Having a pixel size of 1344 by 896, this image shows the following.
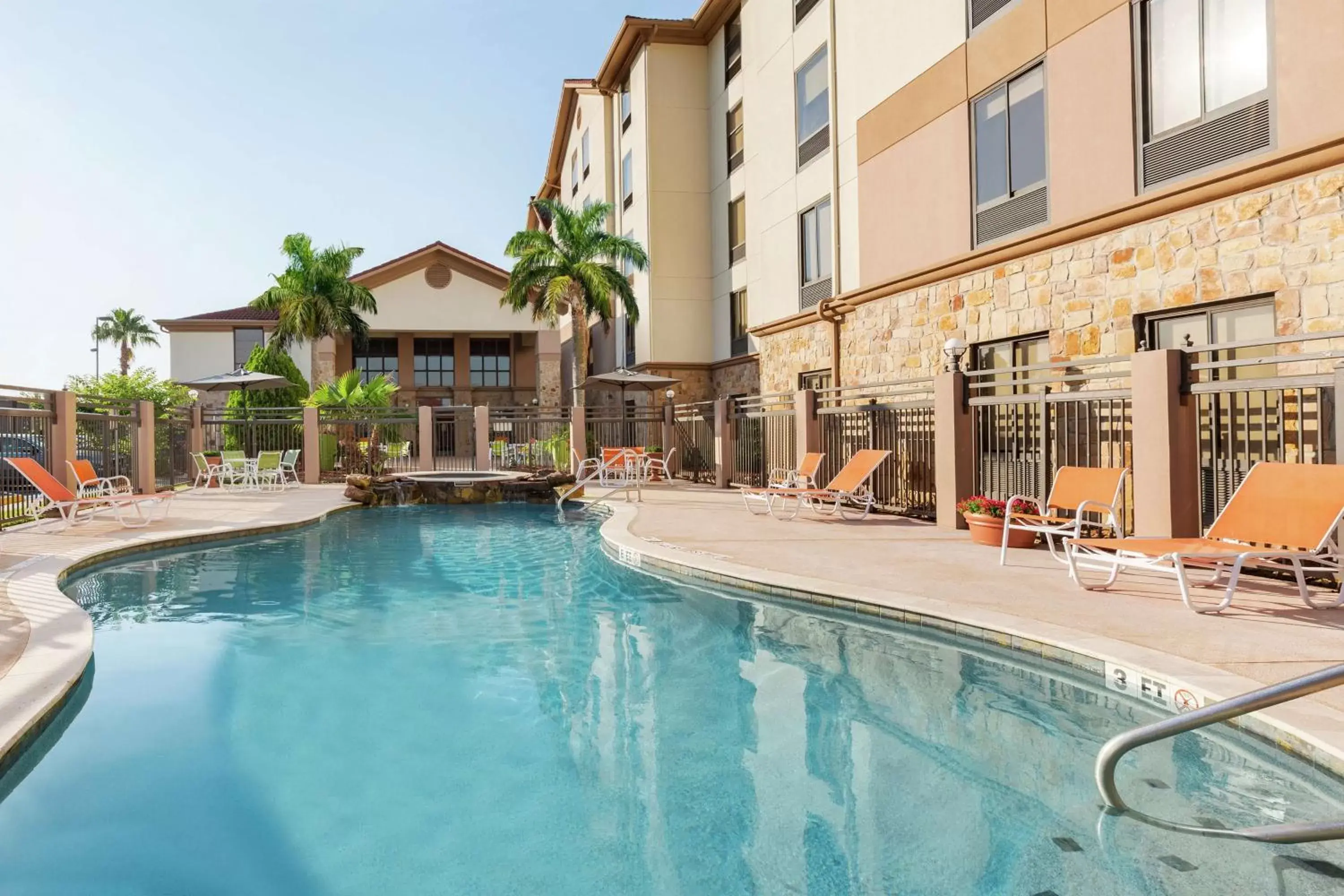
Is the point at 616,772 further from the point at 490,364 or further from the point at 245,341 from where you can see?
the point at 245,341

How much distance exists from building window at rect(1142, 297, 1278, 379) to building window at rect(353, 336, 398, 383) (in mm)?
32431

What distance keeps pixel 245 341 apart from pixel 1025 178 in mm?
36397

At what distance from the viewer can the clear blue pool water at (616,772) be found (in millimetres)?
3057

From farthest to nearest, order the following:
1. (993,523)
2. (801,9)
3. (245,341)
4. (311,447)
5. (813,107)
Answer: (245,341), (311,447), (801,9), (813,107), (993,523)

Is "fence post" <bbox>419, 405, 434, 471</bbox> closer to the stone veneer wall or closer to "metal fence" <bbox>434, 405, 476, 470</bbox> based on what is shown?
"metal fence" <bbox>434, 405, 476, 470</bbox>

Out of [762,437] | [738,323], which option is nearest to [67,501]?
[762,437]

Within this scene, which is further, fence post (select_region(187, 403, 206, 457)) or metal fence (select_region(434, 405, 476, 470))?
metal fence (select_region(434, 405, 476, 470))

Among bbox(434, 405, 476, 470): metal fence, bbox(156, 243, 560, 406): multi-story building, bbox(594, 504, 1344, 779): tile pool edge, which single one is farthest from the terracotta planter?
bbox(156, 243, 560, 406): multi-story building

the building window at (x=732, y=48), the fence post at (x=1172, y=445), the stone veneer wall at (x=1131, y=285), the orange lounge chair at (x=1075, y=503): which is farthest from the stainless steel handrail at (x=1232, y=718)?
the building window at (x=732, y=48)

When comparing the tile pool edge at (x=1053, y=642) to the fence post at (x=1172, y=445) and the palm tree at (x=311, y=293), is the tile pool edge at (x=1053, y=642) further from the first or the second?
the palm tree at (x=311, y=293)

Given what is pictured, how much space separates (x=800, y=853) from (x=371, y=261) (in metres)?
33.4

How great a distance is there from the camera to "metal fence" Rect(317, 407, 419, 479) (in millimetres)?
21312

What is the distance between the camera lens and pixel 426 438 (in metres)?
21.0

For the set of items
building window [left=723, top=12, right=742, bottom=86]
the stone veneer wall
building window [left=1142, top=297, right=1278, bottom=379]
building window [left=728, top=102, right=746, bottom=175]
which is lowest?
building window [left=1142, top=297, right=1278, bottom=379]
